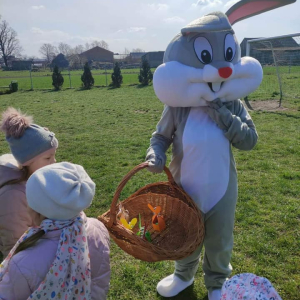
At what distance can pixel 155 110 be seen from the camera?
32.0 feet

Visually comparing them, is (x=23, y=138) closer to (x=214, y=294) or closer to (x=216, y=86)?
(x=216, y=86)

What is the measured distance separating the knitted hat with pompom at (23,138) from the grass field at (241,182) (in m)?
1.25

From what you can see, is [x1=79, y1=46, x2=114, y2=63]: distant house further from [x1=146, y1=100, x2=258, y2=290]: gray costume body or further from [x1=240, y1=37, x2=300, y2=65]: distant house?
[x1=146, y1=100, x2=258, y2=290]: gray costume body

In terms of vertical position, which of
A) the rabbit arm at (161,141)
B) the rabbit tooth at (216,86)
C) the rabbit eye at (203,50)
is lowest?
the rabbit arm at (161,141)

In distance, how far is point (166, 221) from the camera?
2.27m

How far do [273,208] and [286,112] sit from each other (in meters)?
5.50

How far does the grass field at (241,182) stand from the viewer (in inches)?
103

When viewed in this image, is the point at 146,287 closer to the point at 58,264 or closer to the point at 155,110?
the point at 58,264

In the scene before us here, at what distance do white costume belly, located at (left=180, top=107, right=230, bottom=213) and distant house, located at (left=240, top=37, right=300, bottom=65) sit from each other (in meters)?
8.13

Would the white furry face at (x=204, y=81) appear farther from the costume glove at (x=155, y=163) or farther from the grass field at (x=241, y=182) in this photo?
the grass field at (x=241, y=182)

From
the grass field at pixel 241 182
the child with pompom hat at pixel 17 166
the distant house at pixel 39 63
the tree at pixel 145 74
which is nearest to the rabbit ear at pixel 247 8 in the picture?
the child with pompom hat at pixel 17 166

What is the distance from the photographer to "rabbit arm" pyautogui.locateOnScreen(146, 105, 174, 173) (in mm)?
2031

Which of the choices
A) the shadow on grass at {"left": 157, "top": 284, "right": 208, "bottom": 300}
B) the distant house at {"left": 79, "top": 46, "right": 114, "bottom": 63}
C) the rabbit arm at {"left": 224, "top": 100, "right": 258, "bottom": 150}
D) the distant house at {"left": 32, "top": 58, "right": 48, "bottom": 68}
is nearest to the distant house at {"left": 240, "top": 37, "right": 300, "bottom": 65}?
the rabbit arm at {"left": 224, "top": 100, "right": 258, "bottom": 150}

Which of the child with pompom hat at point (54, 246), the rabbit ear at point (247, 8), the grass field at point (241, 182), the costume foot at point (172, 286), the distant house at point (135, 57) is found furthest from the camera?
the distant house at point (135, 57)
